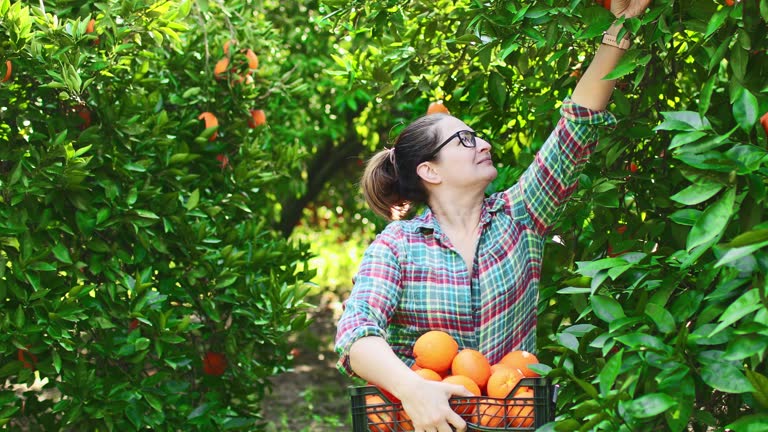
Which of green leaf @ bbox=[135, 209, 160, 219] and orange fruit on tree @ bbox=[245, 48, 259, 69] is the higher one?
orange fruit on tree @ bbox=[245, 48, 259, 69]

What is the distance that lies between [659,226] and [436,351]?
603 mm

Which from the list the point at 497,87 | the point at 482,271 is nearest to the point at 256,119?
the point at 497,87

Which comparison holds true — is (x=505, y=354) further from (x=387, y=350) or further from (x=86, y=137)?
(x=86, y=137)

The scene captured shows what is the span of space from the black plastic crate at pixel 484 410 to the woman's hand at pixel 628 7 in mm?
758

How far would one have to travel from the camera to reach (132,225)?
344 centimetres

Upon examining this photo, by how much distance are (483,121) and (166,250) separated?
124 centimetres

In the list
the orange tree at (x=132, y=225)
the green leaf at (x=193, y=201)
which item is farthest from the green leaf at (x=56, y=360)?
the green leaf at (x=193, y=201)

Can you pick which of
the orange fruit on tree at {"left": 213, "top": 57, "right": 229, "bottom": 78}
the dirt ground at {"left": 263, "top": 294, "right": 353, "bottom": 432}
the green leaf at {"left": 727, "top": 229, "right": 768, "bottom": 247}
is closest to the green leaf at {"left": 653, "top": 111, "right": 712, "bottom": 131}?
the green leaf at {"left": 727, "top": 229, "right": 768, "bottom": 247}

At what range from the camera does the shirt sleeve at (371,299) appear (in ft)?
6.82

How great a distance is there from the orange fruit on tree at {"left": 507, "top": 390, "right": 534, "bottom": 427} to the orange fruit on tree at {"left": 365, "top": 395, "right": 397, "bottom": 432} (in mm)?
261

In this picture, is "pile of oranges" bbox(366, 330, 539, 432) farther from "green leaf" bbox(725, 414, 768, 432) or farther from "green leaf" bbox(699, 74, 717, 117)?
"green leaf" bbox(699, 74, 717, 117)

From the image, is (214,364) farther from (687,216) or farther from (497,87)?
(687,216)

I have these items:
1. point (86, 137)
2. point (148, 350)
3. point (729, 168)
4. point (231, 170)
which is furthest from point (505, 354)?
point (231, 170)

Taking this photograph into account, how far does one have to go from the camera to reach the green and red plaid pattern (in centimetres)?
223
